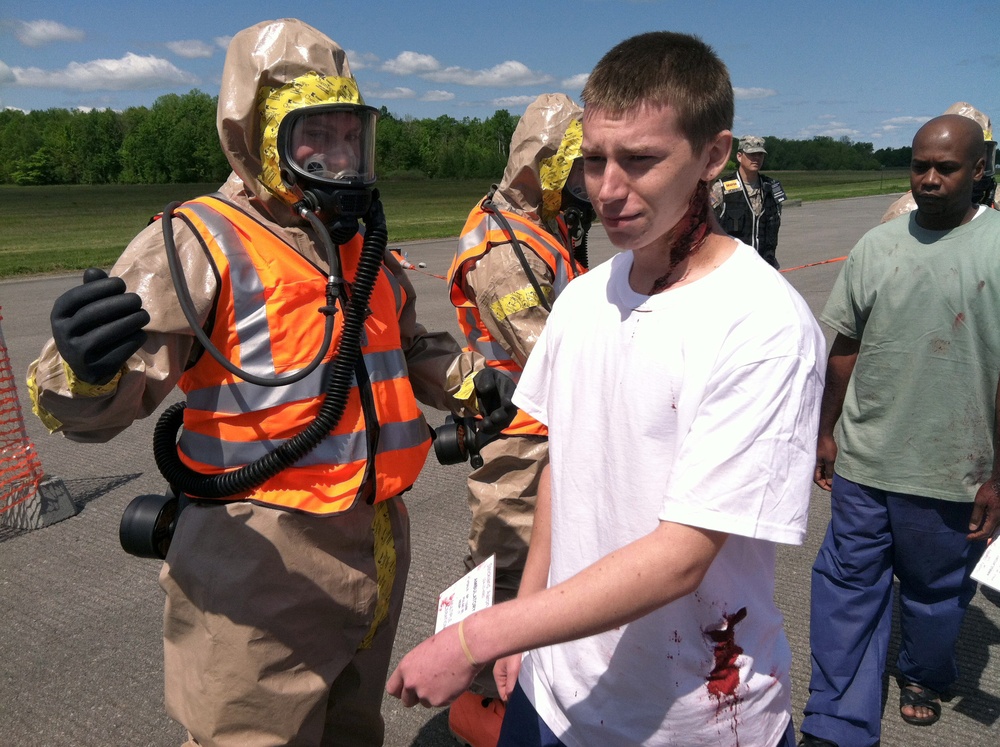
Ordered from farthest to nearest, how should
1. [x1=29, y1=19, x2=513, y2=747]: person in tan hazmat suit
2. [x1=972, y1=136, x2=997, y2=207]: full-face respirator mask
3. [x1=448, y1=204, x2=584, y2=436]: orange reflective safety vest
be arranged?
[x1=972, y1=136, x2=997, y2=207]: full-face respirator mask < [x1=448, y1=204, x2=584, y2=436]: orange reflective safety vest < [x1=29, y1=19, x2=513, y2=747]: person in tan hazmat suit

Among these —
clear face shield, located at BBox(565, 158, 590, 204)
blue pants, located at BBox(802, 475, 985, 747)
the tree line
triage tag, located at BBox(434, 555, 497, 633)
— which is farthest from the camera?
the tree line

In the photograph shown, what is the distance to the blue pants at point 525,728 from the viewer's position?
1891 millimetres

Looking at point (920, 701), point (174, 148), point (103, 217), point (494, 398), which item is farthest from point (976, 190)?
point (174, 148)

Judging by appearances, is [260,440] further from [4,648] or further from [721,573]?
[4,648]

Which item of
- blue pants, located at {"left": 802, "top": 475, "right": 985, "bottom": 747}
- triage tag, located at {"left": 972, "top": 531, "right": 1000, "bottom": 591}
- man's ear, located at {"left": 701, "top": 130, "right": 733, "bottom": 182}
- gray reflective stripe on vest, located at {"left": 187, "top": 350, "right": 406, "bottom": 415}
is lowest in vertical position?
blue pants, located at {"left": 802, "top": 475, "right": 985, "bottom": 747}

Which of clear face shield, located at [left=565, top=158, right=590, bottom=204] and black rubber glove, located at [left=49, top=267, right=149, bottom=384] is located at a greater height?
clear face shield, located at [left=565, top=158, right=590, bottom=204]

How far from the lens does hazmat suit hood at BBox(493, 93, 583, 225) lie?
384 centimetres

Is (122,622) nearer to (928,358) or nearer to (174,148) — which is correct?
(928,358)

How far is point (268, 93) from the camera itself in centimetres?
250

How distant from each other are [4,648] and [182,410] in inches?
83.8

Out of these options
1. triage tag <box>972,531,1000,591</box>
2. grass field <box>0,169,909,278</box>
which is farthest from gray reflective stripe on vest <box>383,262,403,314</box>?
grass field <box>0,169,909,278</box>

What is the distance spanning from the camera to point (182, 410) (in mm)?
2562

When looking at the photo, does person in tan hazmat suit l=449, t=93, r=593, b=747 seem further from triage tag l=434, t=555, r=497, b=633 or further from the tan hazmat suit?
triage tag l=434, t=555, r=497, b=633

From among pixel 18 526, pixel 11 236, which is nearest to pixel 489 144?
pixel 11 236
